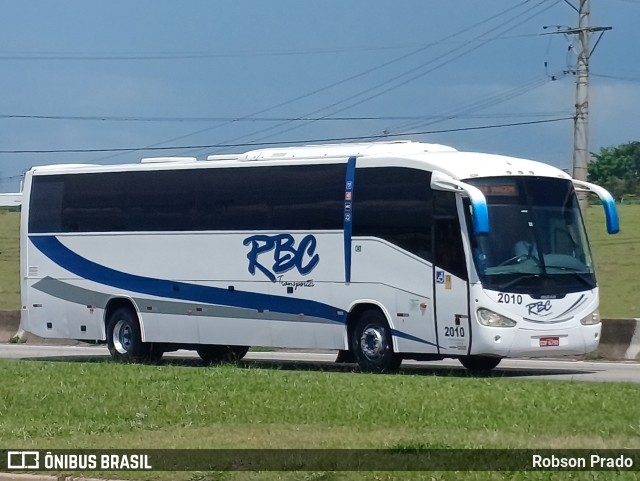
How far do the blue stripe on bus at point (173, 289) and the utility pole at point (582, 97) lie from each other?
57.1ft

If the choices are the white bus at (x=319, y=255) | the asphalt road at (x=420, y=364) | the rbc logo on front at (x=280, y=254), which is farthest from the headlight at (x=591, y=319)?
the rbc logo on front at (x=280, y=254)

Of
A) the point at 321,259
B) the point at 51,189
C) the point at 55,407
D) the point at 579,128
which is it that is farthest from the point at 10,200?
the point at 579,128

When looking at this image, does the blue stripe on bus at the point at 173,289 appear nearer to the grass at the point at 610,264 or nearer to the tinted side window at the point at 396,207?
the tinted side window at the point at 396,207

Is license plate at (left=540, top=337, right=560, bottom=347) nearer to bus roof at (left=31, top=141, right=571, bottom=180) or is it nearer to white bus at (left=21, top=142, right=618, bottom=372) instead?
white bus at (left=21, top=142, right=618, bottom=372)

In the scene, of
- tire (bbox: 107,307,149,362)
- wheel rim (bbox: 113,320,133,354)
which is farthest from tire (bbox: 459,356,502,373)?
wheel rim (bbox: 113,320,133,354)

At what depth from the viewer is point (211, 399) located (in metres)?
15.5

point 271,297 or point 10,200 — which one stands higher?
point 10,200

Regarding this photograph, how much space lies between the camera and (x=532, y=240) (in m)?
20.5

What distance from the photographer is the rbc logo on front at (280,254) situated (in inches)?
881

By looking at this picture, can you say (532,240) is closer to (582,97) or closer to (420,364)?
(420,364)

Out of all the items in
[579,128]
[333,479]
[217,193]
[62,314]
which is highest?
[579,128]

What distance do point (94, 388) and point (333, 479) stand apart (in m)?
7.51

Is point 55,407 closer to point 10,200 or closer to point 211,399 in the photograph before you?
point 211,399

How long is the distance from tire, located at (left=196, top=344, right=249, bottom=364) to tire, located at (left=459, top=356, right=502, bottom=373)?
495 cm
